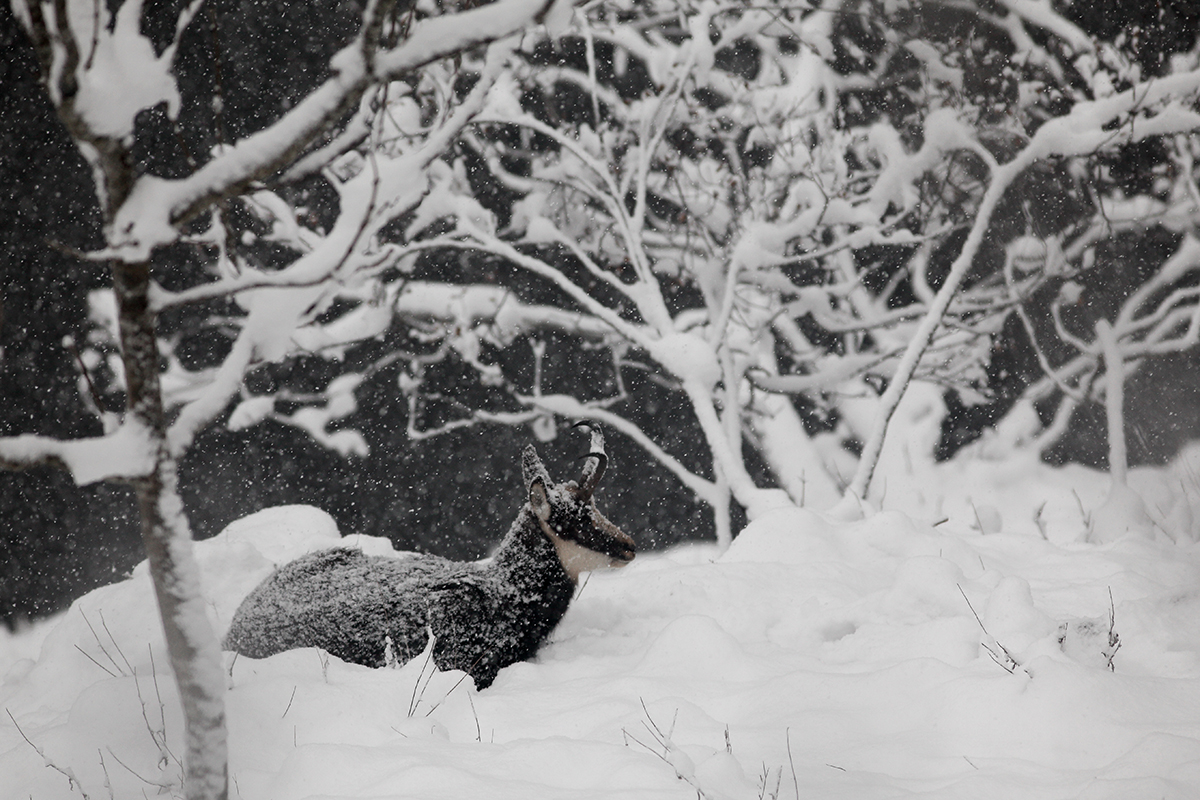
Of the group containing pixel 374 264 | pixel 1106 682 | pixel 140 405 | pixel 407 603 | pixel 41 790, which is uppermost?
pixel 374 264

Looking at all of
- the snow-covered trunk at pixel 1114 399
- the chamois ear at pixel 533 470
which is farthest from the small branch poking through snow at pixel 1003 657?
the snow-covered trunk at pixel 1114 399

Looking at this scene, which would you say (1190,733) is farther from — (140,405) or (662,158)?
(662,158)

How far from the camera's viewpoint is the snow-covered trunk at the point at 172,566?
6.56ft

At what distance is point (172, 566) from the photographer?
204 centimetres

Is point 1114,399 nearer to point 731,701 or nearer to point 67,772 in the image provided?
point 731,701

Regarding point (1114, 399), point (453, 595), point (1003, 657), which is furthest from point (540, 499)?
point (1114, 399)

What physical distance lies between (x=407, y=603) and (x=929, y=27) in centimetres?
1056

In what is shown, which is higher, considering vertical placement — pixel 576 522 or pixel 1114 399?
pixel 576 522

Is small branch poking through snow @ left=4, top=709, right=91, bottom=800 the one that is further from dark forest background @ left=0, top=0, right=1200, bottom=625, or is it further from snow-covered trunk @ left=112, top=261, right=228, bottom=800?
dark forest background @ left=0, top=0, right=1200, bottom=625

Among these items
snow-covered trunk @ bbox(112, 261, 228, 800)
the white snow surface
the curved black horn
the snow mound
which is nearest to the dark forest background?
the curved black horn

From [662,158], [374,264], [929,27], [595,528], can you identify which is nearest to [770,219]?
[662,158]

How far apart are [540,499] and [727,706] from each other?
1.52m

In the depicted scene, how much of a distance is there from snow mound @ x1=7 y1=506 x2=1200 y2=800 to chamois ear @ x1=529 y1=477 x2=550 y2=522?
0.68 m

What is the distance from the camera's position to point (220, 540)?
5996 millimetres
